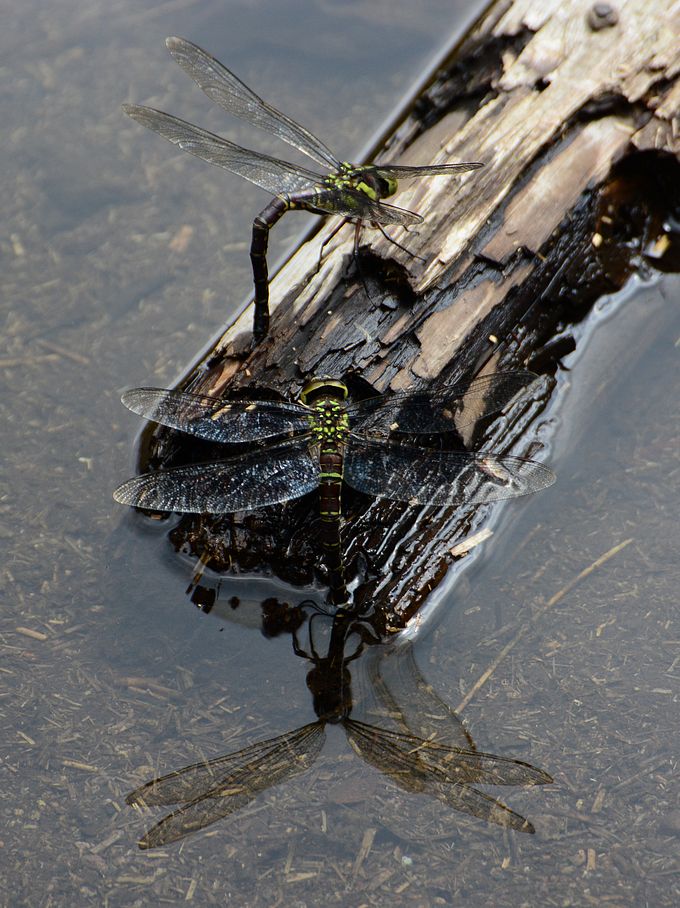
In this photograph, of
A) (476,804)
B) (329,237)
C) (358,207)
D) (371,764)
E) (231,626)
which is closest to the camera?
(476,804)

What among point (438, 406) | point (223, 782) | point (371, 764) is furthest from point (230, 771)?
point (438, 406)

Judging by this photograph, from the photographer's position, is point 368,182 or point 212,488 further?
point 368,182

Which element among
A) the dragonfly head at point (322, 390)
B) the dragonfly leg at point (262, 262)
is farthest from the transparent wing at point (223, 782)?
the dragonfly leg at point (262, 262)

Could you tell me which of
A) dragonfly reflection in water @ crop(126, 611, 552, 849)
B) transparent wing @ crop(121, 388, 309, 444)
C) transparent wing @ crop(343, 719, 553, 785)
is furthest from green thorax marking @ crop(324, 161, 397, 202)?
transparent wing @ crop(343, 719, 553, 785)

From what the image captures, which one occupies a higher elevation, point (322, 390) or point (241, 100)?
point (241, 100)

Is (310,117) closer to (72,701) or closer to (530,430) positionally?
(530,430)

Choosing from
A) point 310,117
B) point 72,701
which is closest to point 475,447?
point 72,701

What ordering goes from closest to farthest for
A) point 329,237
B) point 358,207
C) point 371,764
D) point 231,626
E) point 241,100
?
1. point 371,764
2. point 358,207
3. point 231,626
4. point 329,237
5. point 241,100

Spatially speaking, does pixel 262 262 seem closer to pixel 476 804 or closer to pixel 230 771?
pixel 230 771
